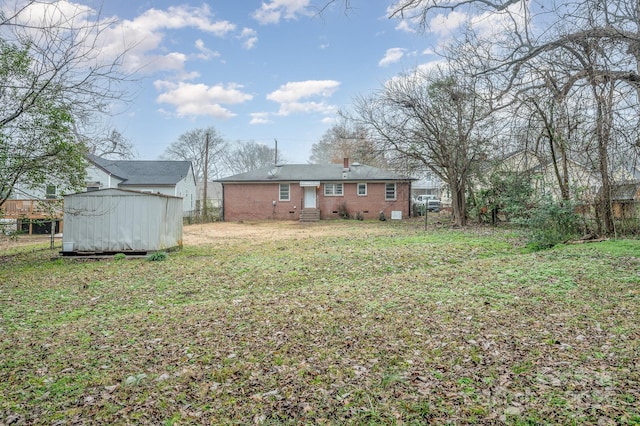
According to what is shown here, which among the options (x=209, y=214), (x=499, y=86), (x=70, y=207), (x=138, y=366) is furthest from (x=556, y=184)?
(x=209, y=214)

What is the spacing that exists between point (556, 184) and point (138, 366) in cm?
1100

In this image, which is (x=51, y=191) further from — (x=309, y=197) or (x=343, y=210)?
(x=343, y=210)

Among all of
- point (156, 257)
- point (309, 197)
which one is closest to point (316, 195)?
point (309, 197)

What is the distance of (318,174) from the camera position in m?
25.8

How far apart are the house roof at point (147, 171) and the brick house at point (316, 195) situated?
688cm

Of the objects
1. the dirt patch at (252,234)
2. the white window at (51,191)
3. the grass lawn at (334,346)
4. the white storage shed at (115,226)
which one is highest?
the white window at (51,191)

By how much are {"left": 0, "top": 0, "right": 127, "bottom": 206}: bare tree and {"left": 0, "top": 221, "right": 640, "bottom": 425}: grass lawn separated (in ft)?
9.50

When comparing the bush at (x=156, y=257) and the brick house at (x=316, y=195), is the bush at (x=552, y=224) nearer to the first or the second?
the bush at (x=156, y=257)

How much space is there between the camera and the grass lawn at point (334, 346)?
2705mm

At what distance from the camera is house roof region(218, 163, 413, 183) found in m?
25.0

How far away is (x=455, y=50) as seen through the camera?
827 cm

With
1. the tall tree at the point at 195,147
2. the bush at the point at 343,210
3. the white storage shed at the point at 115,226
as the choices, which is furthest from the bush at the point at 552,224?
the tall tree at the point at 195,147

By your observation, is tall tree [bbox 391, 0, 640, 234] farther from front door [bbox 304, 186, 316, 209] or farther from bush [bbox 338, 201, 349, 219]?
front door [bbox 304, 186, 316, 209]

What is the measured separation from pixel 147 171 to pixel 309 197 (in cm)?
1494
